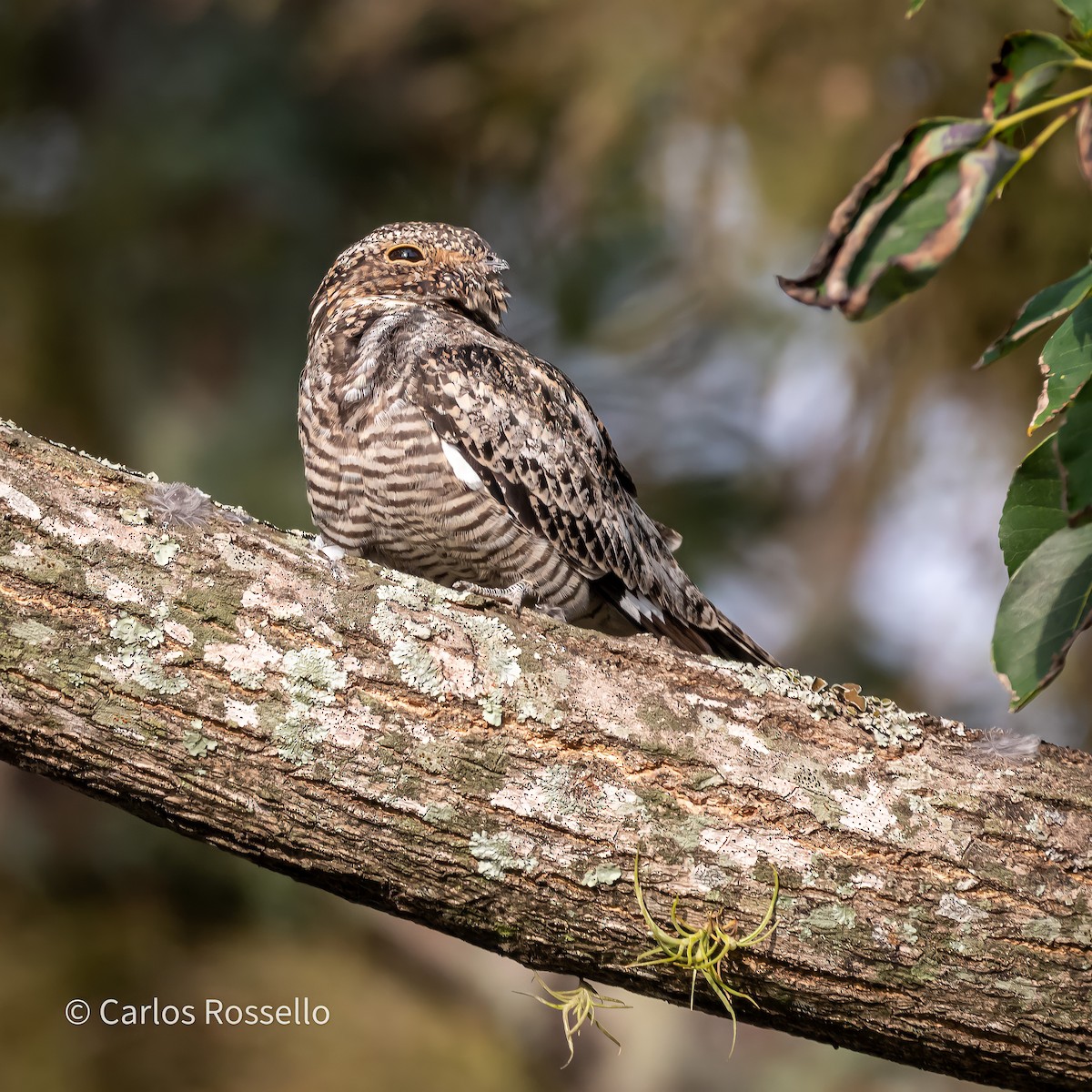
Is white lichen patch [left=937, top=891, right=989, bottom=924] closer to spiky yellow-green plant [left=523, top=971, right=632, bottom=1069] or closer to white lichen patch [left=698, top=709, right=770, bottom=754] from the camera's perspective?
white lichen patch [left=698, top=709, right=770, bottom=754]

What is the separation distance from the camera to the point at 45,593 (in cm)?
203

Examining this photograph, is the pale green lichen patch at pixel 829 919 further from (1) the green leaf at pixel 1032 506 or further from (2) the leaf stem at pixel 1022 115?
(2) the leaf stem at pixel 1022 115

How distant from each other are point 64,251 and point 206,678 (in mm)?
5233

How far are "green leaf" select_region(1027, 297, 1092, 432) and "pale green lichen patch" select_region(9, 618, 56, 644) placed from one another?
5.12 ft

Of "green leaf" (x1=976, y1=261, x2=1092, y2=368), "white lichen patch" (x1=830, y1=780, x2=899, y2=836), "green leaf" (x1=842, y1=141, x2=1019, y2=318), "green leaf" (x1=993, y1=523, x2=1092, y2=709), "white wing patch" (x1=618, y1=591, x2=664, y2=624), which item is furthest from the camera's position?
"white wing patch" (x1=618, y1=591, x2=664, y2=624)

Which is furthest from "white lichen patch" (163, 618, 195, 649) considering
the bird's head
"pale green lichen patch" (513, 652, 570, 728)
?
the bird's head

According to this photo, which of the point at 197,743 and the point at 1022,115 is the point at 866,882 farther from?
the point at 1022,115

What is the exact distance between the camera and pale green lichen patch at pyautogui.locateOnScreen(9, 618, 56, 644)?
1988 mm

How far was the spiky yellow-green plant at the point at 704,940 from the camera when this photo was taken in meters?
2.04

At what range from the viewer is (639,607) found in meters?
3.38

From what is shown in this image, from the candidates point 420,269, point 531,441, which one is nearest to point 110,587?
point 531,441

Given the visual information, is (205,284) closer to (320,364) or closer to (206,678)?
(320,364)

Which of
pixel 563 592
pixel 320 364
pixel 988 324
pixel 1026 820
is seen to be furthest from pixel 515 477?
pixel 988 324

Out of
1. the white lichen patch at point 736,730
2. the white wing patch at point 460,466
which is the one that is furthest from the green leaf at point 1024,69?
the white wing patch at point 460,466
